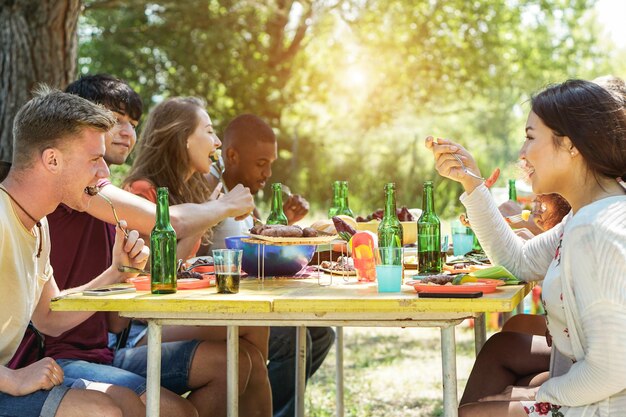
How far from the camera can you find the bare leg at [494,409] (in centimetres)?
241

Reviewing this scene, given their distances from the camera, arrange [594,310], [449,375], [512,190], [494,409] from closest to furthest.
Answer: [594,310] → [449,375] → [494,409] → [512,190]

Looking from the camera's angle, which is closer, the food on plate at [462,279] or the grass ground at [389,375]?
the food on plate at [462,279]

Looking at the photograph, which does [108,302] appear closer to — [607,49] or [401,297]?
[401,297]

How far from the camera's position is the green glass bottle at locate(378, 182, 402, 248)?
10.3 feet

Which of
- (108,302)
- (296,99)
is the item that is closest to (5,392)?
(108,302)

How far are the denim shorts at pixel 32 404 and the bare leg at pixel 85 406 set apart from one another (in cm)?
2

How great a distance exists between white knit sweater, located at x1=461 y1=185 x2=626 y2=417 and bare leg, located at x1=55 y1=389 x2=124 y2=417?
1.12 m

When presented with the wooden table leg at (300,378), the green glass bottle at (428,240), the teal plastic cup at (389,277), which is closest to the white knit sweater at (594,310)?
the teal plastic cup at (389,277)

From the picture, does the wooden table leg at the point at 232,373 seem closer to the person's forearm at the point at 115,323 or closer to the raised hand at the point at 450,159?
the person's forearm at the point at 115,323

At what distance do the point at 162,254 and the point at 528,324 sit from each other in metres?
1.65

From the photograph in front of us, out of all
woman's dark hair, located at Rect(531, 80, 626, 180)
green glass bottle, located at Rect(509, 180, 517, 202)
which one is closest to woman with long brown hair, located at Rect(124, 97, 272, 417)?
woman's dark hair, located at Rect(531, 80, 626, 180)

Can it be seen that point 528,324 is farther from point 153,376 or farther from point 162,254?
point 153,376

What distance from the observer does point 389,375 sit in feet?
20.7

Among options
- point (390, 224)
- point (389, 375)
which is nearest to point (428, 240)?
point (390, 224)
